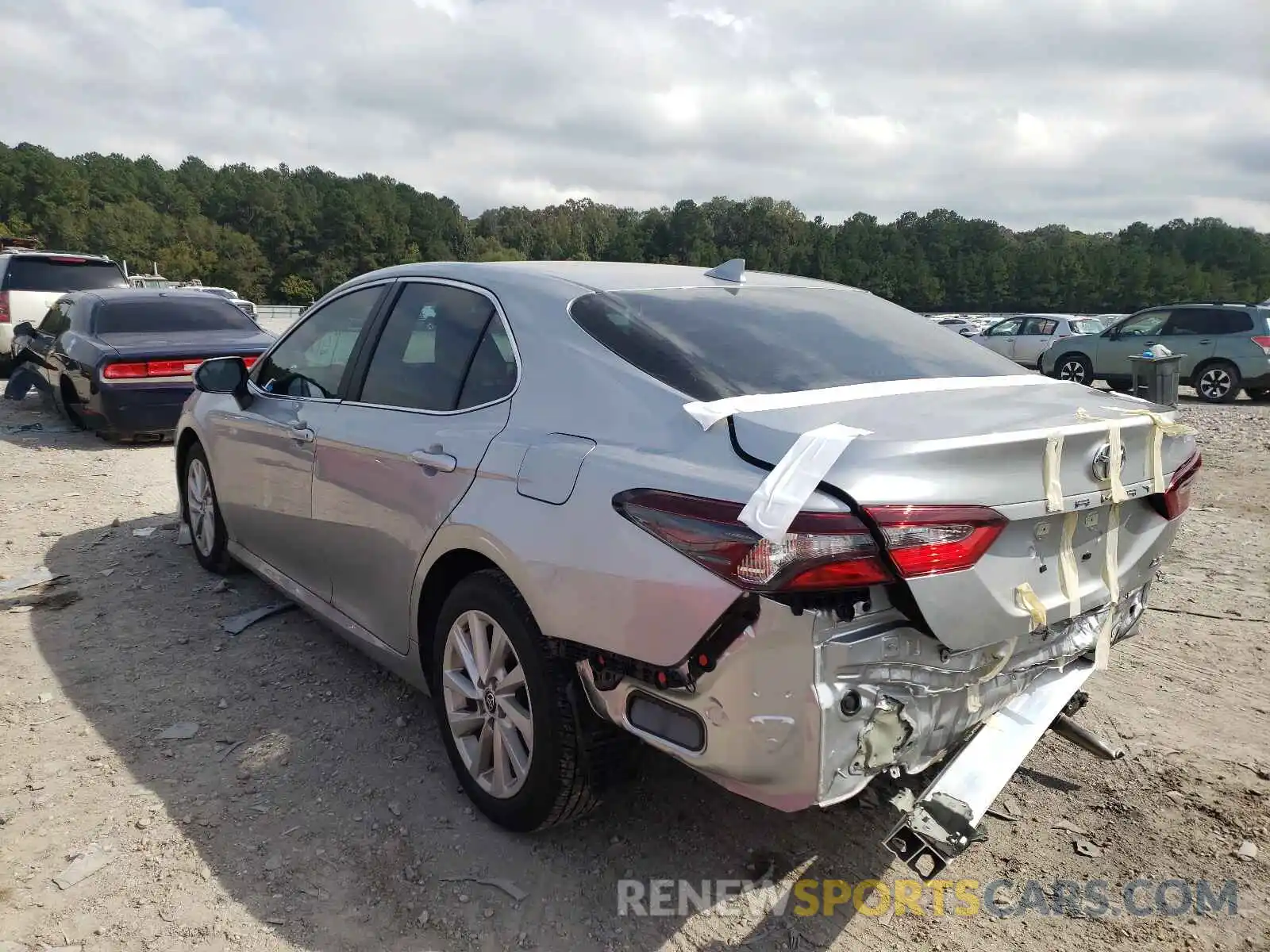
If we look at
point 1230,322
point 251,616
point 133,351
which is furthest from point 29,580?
point 1230,322

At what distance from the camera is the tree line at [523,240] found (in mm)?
81188

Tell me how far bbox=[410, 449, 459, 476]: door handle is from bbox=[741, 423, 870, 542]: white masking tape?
1176mm

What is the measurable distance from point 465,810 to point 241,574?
9.22 feet

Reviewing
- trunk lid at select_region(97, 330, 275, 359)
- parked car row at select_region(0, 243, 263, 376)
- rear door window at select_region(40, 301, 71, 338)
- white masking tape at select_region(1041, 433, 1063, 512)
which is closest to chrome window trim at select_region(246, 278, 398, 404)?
white masking tape at select_region(1041, 433, 1063, 512)

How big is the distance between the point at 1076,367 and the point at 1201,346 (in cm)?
231

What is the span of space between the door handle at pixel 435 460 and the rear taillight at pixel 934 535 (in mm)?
1392

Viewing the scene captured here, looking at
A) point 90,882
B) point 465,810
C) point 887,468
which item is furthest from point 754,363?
point 90,882

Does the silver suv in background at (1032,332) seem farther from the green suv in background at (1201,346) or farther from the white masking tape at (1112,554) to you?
the white masking tape at (1112,554)

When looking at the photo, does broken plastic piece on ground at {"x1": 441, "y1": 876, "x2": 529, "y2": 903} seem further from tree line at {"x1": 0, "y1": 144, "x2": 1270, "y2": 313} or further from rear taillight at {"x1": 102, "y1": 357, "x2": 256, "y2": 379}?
tree line at {"x1": 0, "y1": 144, "x2": 1270, "y2": 313}

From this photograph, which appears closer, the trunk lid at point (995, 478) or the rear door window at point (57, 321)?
the trunk lid at point (995, 478)

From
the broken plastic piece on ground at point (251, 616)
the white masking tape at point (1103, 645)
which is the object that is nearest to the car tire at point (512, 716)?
the white masking tape at point (1103, 645)

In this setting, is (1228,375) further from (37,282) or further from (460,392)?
(37,282)

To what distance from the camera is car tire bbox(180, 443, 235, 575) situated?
4.98 metres

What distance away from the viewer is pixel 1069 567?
2.33 metres
